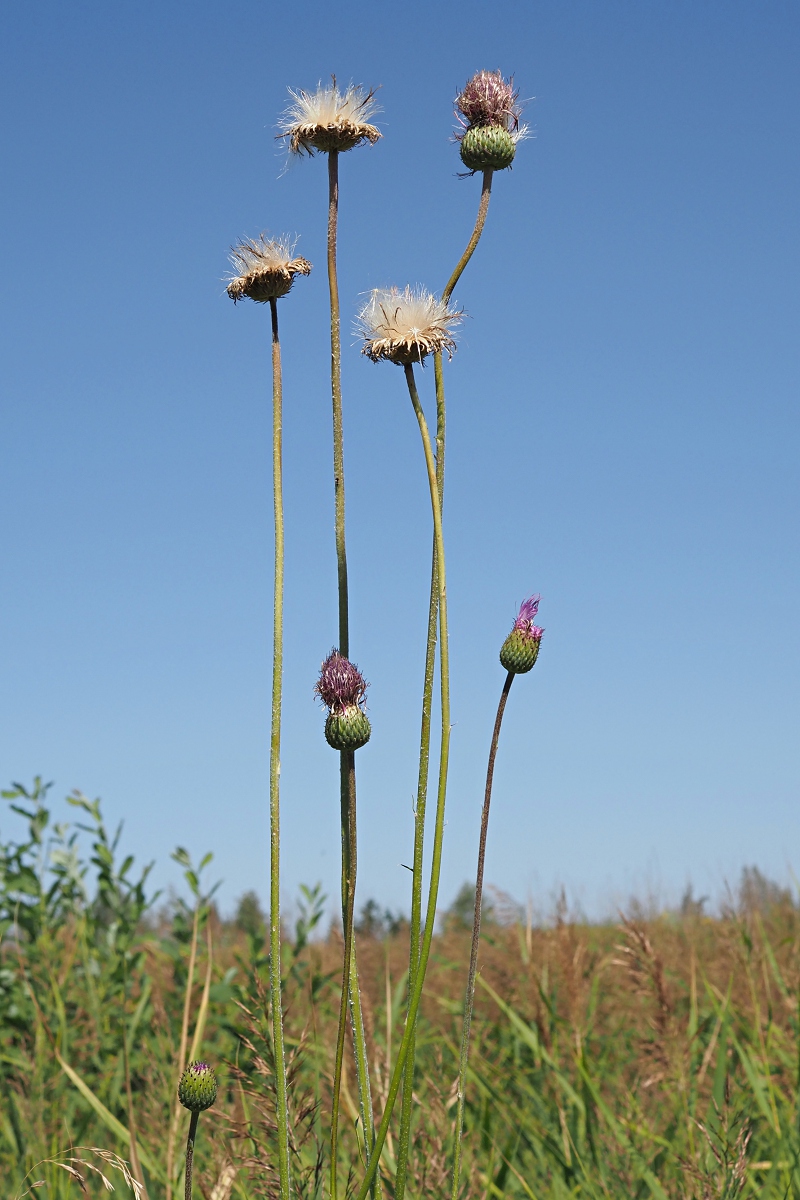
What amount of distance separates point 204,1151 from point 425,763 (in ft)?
7.35

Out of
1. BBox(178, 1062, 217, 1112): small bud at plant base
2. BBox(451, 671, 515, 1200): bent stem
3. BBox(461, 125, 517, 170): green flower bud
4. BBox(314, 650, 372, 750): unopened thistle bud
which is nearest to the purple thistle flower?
BBox(314, 650, 372, 750): unopened thistle bud

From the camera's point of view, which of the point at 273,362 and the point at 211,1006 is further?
the point at 211,1006

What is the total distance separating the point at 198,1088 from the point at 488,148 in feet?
5.28

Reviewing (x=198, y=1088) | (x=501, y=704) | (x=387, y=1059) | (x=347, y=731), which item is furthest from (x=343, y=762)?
(x=387, y=1059)

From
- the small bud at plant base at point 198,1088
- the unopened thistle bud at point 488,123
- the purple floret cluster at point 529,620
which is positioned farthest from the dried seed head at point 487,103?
the small bud at plant base at point 198,1088

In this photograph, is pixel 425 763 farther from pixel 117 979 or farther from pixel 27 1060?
pixel 117 979

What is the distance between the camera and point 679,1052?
10.4 ft

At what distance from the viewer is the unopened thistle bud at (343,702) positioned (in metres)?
1.68

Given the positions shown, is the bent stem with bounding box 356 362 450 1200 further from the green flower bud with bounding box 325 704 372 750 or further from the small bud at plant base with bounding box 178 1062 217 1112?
the small bud at plant base with bounding box 178 1062 217 1112

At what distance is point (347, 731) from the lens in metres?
1.67

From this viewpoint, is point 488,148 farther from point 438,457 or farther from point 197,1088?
point 197,1088

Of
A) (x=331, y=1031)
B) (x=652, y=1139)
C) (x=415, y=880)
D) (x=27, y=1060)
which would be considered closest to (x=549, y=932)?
(x=331, y=1031)

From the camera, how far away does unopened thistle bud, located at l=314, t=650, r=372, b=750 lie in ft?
5.51

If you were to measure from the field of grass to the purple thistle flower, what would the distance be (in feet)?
2.34
